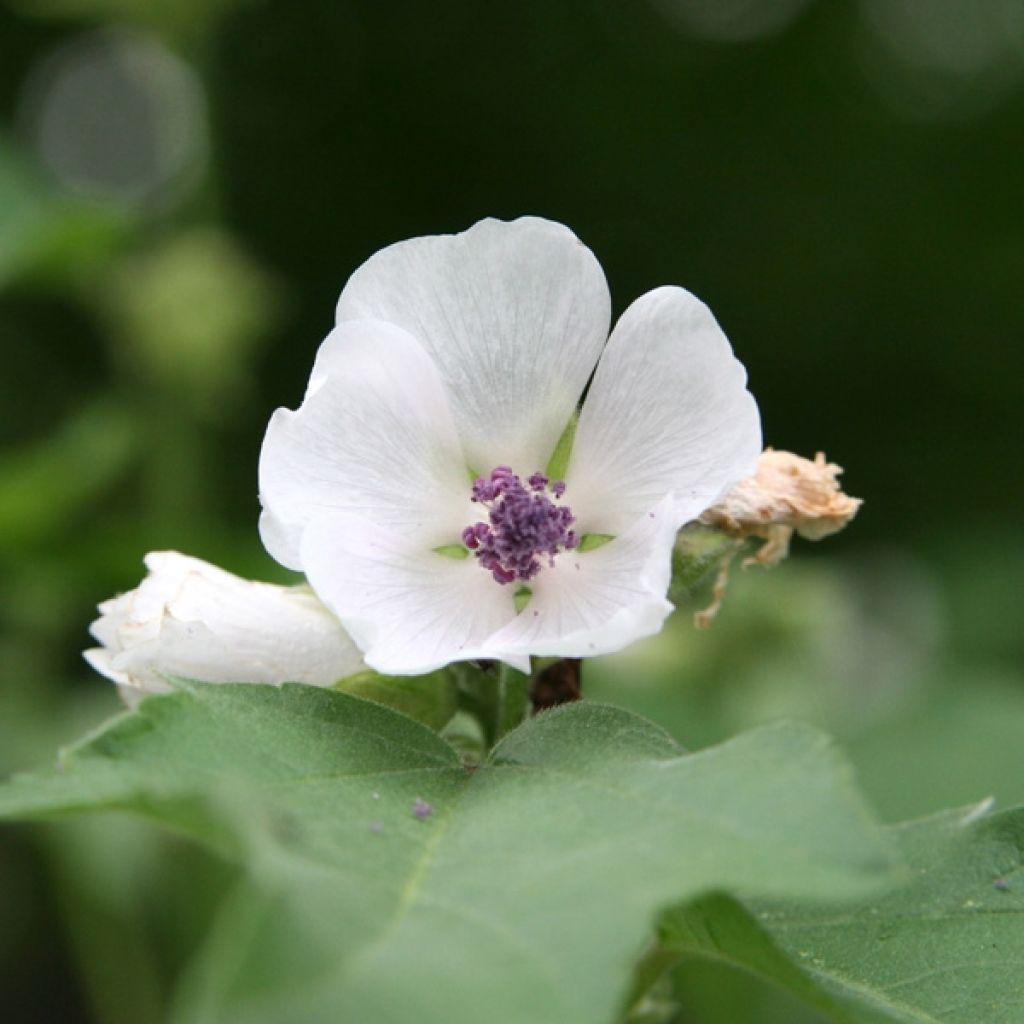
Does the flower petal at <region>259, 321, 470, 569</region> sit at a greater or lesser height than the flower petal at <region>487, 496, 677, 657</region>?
greater

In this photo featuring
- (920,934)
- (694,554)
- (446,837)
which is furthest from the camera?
(694,554)

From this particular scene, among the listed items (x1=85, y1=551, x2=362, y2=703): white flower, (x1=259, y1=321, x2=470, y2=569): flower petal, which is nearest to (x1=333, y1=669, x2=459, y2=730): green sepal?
(x1=85, y1=551, x2=362, y2=703): white flower

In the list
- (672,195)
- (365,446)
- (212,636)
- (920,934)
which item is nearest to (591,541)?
(365,446)

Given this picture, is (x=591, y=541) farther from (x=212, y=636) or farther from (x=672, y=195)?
(x=672, y=195)

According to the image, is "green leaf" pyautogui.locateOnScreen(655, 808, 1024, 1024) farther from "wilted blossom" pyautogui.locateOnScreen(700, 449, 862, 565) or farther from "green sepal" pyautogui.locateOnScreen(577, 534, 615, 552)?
"green sepal" pyautogui.locateOnScreen(577, 534, 615, 552)

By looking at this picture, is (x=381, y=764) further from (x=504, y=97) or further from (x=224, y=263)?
(x=504, y=97)

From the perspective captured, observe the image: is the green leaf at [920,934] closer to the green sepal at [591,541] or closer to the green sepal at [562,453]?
the green sepal at [591,541]

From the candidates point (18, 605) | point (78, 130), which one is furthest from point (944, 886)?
point (78, 130)
